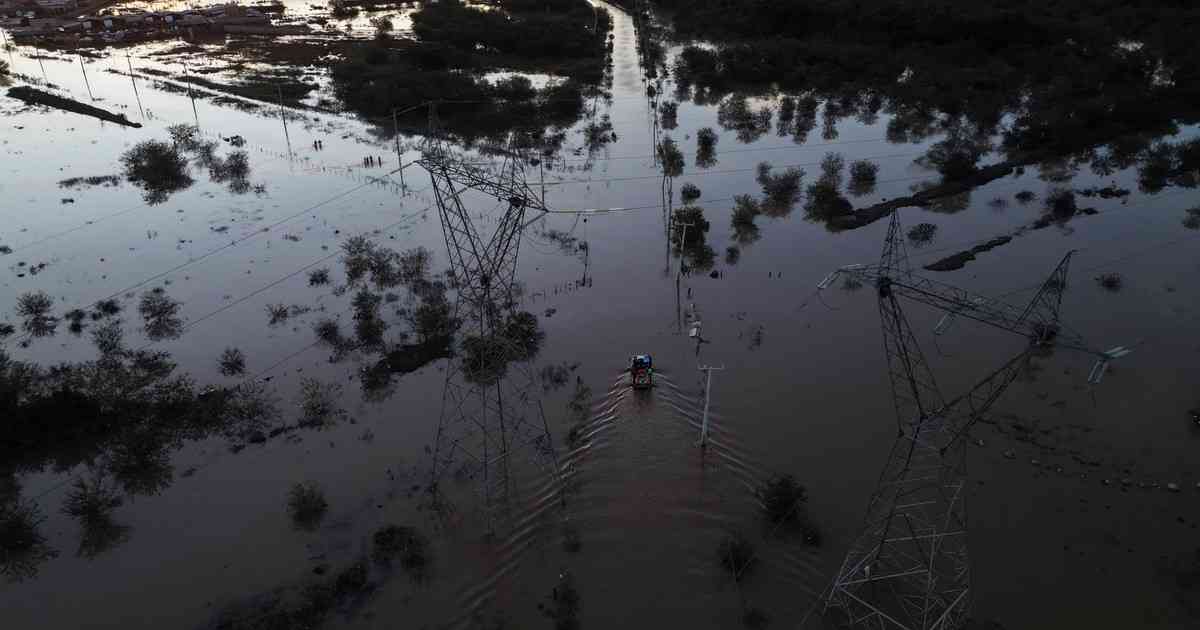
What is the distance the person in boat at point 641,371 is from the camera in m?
23.1

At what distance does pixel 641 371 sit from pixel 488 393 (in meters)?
4.91

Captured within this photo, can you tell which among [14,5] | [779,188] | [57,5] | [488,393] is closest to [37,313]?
[488,393]

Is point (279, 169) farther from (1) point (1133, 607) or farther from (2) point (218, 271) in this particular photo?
(1) point (1133, 607)

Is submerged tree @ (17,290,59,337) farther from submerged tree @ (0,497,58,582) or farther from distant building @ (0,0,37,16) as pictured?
→ distant building @ (0,0,37,16)

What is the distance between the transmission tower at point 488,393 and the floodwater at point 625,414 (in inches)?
13.6

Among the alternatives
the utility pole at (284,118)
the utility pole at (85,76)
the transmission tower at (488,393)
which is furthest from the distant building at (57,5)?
the transmission tower at (488,393)

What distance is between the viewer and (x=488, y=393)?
23750mm

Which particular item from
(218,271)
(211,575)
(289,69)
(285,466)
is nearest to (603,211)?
(218,271)

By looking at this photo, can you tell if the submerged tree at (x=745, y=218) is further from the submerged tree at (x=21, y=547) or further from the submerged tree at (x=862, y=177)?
the submerged tree at (x=21, y=547)

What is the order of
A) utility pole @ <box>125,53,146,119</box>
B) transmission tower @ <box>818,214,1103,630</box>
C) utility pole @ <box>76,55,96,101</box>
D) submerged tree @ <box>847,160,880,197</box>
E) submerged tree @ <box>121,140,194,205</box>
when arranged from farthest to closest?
utility pole @ <box>76,55,96,101</box> → utility pole @ <box>125,53,146,119</box> → submerged tree @ <box>121,140,194,205</box> → submerged tree @ <box>847,160,880,197</box> → transmission tower @ <box>818,214,1103,630</box>

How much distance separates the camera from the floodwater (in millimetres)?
17188

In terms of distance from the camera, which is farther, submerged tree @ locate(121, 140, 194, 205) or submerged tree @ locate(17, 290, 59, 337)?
submerged tree @ locate(121, 140, 194, 205)

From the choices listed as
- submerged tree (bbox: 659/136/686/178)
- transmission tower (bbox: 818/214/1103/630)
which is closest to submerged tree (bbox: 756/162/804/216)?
submerged tree (bbox: 659/136/686/178)

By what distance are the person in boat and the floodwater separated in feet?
1.64
